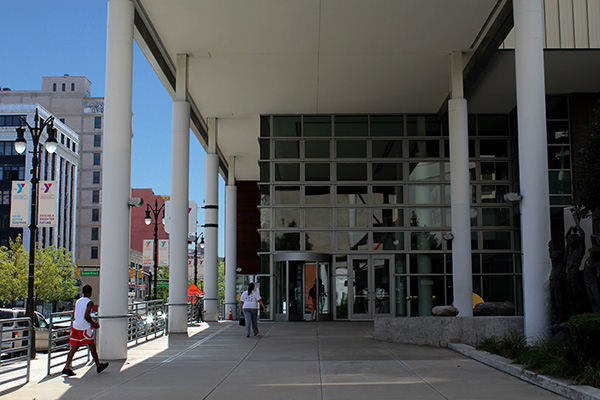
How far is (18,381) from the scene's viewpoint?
1248 centimetres

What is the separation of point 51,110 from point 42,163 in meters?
33.6

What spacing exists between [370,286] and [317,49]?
11.7 metres

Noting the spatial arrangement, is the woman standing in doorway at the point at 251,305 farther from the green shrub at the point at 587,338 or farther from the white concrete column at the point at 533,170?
the green shrub at the point at 587,338

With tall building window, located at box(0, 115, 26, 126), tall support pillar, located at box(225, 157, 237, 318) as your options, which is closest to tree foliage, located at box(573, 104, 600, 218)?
tall support pillar, located at box(225, 157, 237, 318)

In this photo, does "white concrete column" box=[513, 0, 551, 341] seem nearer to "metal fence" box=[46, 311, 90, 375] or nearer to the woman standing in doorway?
the woman standing in doorway

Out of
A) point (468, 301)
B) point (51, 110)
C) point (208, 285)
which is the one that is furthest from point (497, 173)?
point (51, 110)

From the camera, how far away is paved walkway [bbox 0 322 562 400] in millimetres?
10773

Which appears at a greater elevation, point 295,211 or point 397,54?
point 397,54

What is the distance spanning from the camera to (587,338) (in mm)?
10406

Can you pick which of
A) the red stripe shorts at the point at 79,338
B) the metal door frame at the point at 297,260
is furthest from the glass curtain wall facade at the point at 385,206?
the red stripe shorts at the point at 79,338

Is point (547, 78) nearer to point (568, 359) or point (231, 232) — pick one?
point (568, 359)

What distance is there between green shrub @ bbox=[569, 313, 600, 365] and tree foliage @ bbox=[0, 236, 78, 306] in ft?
208

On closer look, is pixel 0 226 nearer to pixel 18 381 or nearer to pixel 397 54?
pixel 397 54

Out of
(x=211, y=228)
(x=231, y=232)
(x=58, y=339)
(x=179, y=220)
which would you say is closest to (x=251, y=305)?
(x=179, y=220)
